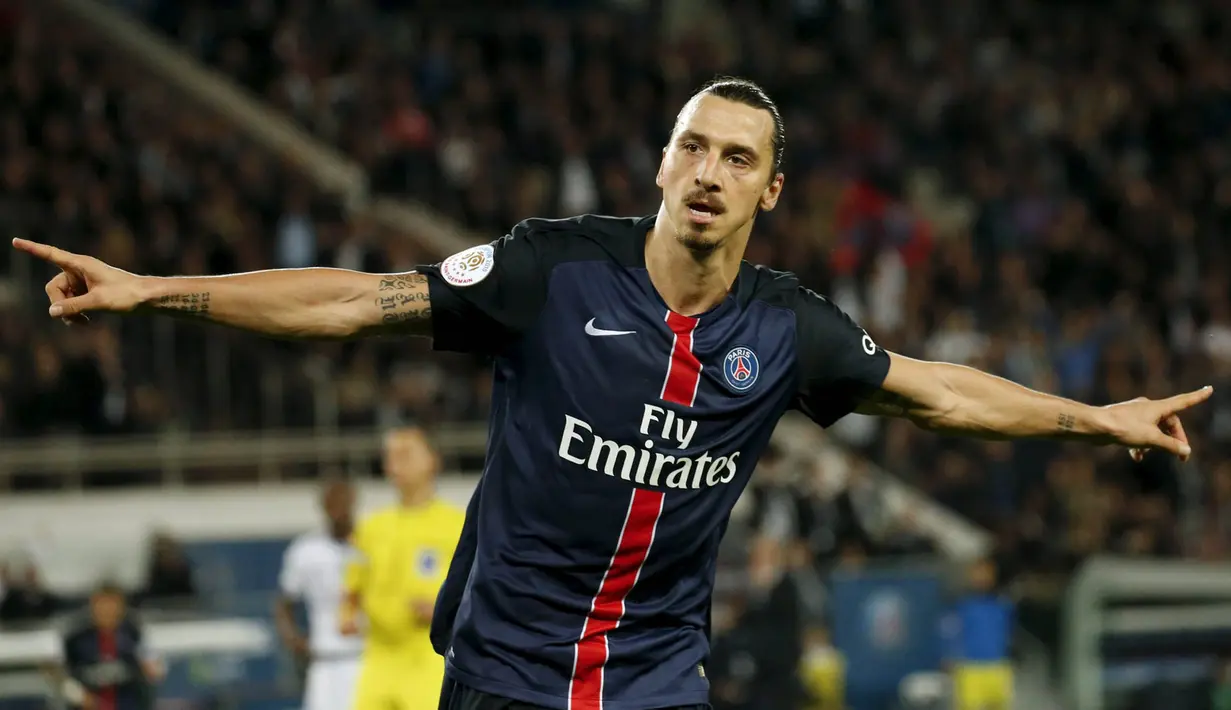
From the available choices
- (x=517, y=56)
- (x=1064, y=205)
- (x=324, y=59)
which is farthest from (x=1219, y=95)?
(x=324, y=59)

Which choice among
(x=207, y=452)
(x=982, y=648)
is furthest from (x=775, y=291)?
(x=207, y=452)

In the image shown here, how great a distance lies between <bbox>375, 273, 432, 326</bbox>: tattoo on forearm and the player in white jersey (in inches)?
200

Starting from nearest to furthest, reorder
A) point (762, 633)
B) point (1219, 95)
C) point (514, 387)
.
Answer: point (514, 387), point (762, 633), point (1219, 95)

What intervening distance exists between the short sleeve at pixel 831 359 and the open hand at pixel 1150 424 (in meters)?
0.58

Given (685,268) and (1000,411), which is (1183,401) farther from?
(685,268)

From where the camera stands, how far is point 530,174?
16375 mm

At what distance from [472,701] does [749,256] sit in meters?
12.3

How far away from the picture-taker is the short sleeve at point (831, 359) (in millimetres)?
4152

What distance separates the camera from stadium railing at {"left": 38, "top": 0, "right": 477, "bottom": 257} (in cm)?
1666

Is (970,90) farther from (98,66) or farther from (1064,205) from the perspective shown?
(98,66)

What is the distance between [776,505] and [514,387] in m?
9.89

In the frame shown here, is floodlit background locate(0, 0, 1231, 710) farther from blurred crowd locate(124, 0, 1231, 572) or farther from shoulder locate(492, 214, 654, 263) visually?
shoulder locate(492, 214, 654, 263)

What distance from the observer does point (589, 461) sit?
12.8 ft

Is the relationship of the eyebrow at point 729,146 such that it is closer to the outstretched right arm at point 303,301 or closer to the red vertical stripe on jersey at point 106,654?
the outstretched right arm at point 303,301
